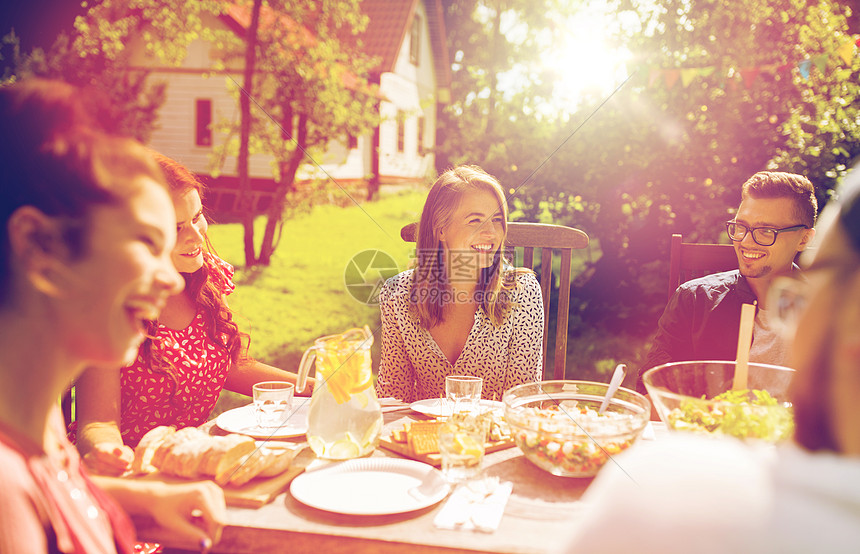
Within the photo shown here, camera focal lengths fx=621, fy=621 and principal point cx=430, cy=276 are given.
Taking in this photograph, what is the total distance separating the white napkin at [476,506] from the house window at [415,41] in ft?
57.9

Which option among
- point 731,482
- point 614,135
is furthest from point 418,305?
point 614,135

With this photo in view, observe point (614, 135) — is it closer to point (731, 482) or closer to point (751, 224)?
point (751, 224)

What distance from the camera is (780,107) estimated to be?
490cm

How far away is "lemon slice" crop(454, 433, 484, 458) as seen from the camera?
1.41m

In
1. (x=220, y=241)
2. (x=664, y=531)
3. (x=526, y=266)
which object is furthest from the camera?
(x=220, y=241)

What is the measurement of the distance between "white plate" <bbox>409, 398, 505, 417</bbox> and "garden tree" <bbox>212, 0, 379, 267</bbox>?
20.7 feet

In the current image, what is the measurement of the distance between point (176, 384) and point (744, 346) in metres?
1.75

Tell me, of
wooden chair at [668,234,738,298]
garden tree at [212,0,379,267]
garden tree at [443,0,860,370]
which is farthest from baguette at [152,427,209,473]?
garden tree at [212,0,379,267]

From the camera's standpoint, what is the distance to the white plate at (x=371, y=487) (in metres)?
1.31

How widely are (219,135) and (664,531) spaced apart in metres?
13.6

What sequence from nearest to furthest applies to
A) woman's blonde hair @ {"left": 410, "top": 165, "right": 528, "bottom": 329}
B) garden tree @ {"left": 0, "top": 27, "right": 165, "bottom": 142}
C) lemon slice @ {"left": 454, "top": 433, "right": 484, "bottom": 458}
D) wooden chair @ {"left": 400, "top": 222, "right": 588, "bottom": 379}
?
lemon slice @ {"left": 454, "top": 433, "right": 484, "bottom": 458}, woman's blonde hair @ {"left": 410, "top": 165, "right": 528, "bottom": 329}, wooden chair @ {"left": 400, "top": 222, "right": 588, "bottom": 379}, garden tree @ {"left": 0, "top": 27, "right": 165, "bottom": 142}

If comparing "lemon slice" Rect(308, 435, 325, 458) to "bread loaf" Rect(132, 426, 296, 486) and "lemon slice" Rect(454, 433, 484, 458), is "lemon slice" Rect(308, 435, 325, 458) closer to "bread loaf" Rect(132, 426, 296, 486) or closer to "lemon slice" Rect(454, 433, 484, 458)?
"bread loaf" Rect(132, 426, 296, 486)

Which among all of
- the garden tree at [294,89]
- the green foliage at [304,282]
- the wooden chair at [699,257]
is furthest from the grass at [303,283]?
the wooden chair at [699,257]

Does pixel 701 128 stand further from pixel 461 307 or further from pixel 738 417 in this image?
pixel 738 417
